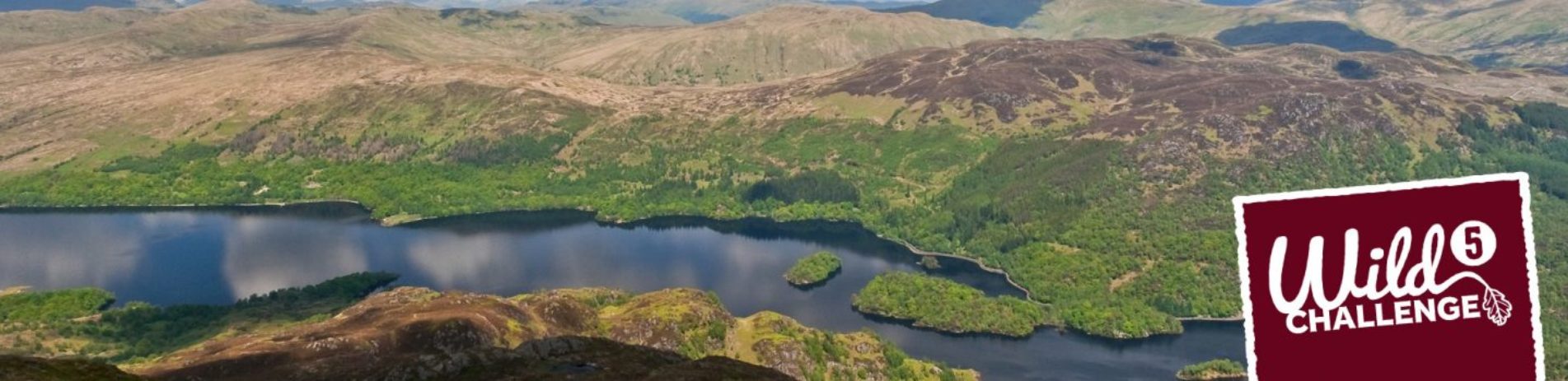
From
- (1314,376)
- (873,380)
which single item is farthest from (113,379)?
(873,380)

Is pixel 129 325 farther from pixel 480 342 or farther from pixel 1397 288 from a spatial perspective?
pixel 1397 288

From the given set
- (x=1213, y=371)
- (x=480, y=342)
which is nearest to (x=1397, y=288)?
(x=480, y=342)

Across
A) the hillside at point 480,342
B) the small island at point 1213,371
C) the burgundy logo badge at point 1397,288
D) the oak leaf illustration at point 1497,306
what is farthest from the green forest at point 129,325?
the oak leaf illustration at point 1497,306

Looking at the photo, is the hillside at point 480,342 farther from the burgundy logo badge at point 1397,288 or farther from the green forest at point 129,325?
the burgundy logo badge at point 1397,288

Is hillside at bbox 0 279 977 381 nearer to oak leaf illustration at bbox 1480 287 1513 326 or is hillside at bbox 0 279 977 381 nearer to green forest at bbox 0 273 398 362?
green forest at bbox 0 273 398 362

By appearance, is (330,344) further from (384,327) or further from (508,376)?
(508,376)
